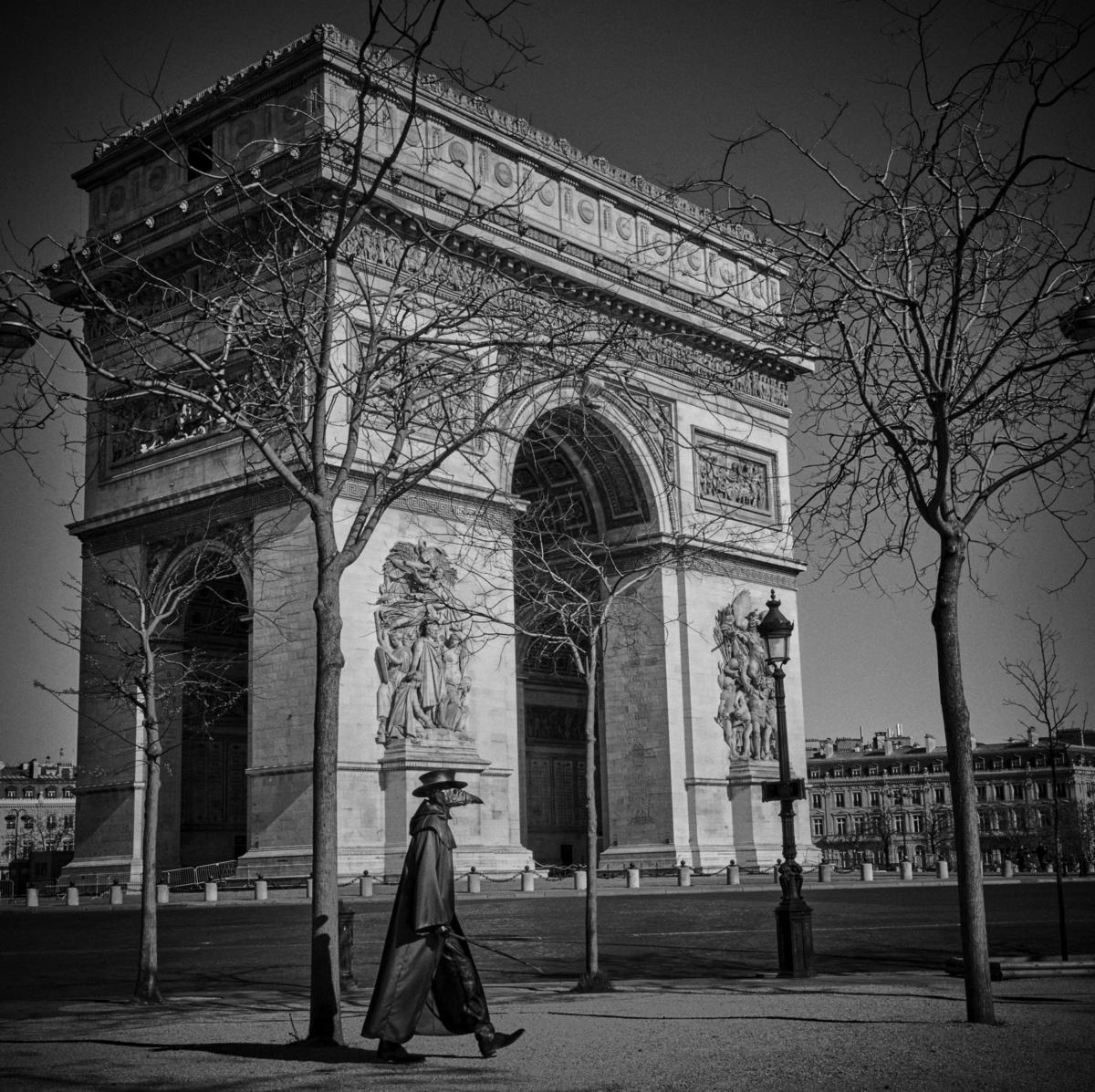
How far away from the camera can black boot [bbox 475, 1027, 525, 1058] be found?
9.64 m

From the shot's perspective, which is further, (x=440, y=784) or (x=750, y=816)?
(x=750, y=816)

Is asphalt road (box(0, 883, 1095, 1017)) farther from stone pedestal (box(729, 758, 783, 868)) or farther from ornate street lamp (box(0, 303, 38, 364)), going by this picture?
stone pedestal (box(729, 758, 783, 868))

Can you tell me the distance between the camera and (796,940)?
1492 cm

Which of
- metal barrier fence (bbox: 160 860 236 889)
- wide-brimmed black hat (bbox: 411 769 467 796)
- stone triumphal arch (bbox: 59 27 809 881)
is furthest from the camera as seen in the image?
metal barrier fence (bbox: 160 860 236 889)

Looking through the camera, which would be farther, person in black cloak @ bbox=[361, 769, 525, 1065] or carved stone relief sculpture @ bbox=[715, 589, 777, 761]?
carved stone relief sculpture @ bbox=[715, 589, 777, 761]

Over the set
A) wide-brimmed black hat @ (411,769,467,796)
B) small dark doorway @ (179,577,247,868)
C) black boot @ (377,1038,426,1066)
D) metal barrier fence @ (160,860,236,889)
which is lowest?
black boot @ (377,1038,426,1066)

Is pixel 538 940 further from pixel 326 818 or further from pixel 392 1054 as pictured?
pixel 392 1054

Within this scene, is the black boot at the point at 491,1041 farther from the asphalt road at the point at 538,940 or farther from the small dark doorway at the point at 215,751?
the small dark doorway at the point at 215,751

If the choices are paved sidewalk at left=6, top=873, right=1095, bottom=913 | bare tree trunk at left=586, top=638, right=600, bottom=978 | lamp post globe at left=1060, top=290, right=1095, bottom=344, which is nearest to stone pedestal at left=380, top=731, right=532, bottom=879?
paved sidewalk at left=6, top=873, right=1095, bottom=913

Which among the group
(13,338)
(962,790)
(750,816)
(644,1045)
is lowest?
(644,1045)

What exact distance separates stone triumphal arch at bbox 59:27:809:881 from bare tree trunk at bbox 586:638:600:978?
8.67m

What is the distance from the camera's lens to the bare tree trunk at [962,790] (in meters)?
10.4

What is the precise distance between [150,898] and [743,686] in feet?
93.6

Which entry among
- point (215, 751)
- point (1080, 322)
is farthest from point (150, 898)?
point (215, 751)
